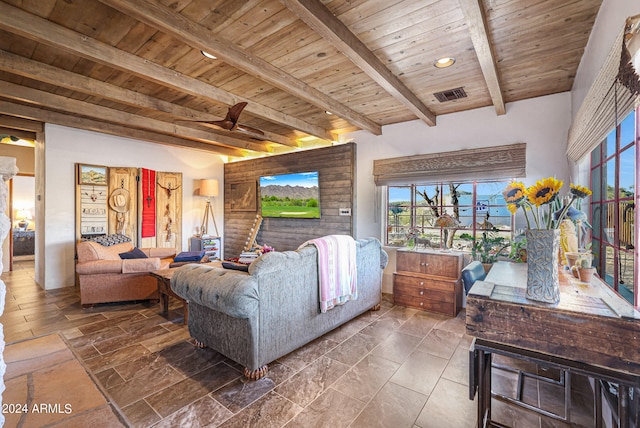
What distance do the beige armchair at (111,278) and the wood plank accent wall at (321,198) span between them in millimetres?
2283

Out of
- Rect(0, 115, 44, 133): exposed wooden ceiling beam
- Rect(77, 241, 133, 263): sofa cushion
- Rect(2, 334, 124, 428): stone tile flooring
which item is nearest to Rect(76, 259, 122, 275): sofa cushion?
Rect(77, 241, 133, 263): sofa cushion

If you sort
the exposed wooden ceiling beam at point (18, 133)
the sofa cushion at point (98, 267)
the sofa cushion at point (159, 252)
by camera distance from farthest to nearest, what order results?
the exposed wooden ceiling beam at point (18, 133) → the sofa cushion at point (159, 252) → the sofa cushion at point (98, 267)

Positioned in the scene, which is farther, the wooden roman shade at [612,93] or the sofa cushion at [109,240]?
the sofa cushion at [109,240]

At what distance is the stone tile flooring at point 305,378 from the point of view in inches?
71.8

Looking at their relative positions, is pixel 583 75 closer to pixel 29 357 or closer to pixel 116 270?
pixel 29 357

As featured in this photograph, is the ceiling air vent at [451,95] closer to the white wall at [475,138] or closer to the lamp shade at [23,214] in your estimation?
the white wall at [475,138]

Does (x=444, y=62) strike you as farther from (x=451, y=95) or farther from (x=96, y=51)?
(x=96, y=51)

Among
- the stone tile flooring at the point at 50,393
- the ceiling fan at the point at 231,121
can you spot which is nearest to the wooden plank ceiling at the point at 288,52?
the ceiling fan at the point at 231,121

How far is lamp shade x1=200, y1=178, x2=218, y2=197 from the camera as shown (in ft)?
20.2

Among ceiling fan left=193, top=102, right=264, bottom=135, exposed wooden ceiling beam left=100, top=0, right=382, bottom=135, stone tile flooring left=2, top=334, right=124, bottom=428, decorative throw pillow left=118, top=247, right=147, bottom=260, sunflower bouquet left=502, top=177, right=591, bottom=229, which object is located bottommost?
stone tile flooring left=2, top=334, right=124, bottom=428

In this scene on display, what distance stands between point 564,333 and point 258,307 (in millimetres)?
1777

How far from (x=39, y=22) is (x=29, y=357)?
2552mm

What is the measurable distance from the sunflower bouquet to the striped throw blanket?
157 cm

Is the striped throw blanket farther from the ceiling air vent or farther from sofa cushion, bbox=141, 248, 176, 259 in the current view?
sofa cushion, bbox=141, 248, 176, 259
